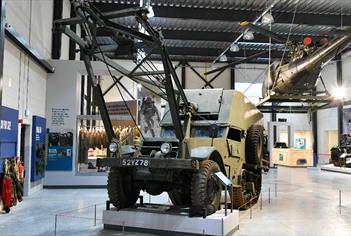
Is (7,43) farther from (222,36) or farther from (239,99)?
(222,36)

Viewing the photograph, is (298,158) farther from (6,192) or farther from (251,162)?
(6,192)

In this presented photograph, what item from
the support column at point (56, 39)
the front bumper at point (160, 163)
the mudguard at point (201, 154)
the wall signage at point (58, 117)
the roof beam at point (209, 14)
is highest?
the roof beam at point (209, 14)

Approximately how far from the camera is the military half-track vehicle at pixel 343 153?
19.9 metres

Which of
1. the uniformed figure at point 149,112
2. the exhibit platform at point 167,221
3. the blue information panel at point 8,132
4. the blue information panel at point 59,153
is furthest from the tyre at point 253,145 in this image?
the blue information panel at point 59,153

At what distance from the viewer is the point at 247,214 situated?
25.3ft

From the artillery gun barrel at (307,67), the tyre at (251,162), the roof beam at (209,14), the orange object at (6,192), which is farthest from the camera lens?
the roof beam at (209,14)

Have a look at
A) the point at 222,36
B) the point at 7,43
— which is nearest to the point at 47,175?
the point at 7,43

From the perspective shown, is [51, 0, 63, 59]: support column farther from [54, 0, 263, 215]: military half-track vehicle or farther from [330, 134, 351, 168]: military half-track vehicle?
[330, 134, 351, 168]: military half-track vehicle

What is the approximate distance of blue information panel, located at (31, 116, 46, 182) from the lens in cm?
1069

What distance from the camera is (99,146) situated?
12828 mm

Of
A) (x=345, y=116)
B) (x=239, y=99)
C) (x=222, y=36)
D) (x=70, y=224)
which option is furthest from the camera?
(x=345, y=116)

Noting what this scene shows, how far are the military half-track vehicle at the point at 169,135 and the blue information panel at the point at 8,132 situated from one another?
272cm

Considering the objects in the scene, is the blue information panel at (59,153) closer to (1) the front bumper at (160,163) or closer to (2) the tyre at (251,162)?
(2) the tyre at (251,162)

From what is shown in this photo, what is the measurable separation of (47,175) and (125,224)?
6689 millimetres
